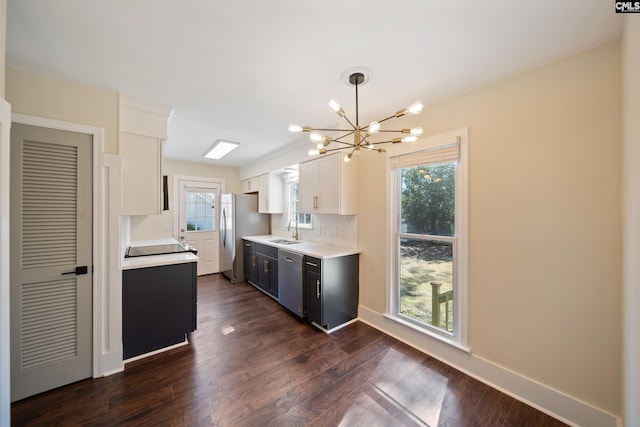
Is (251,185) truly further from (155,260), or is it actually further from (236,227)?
(155,260)

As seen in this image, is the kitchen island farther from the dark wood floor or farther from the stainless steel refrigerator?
the stainless steel refrigerator

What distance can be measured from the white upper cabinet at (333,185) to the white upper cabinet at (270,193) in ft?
4.76

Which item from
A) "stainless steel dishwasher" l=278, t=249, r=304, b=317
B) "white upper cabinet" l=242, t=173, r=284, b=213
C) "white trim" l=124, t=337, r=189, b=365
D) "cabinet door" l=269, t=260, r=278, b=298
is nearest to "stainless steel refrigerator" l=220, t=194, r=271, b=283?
"white upper cabinet" l=242, t=173, r=284, b=213

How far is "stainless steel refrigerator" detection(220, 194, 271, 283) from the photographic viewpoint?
4.58m

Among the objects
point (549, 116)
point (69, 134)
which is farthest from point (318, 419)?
point (69, 134)

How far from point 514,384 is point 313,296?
1881mm

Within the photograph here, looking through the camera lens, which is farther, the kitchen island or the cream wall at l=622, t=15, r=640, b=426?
the kitchen island

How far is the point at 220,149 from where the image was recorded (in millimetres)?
4078

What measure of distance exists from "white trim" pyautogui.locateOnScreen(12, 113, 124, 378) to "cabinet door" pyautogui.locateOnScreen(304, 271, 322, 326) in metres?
1.80

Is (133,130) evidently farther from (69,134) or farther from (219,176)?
(219,176)

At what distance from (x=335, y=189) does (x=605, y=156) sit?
7.08ft

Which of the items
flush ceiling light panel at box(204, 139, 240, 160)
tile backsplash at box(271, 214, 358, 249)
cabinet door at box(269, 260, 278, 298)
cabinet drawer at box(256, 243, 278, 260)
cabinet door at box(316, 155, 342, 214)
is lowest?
cabinet door at box(269, 260, 278, 298)

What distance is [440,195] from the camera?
7.57 feet

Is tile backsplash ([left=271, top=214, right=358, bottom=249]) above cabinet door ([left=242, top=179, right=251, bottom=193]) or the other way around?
the other way around
